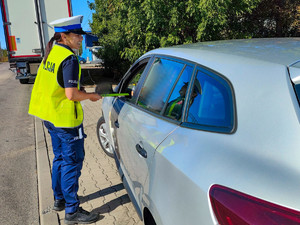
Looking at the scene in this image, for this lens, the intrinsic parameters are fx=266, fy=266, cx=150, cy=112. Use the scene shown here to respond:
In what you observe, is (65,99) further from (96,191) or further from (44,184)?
(44,184)

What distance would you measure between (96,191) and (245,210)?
2.74 meters

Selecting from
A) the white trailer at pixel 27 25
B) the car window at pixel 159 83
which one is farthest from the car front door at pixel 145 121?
the white trailer at pixel 27 25

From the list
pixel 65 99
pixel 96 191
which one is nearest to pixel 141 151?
pixel 65 99

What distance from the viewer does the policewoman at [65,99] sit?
2391 mm

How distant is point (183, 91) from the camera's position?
6.37 ft

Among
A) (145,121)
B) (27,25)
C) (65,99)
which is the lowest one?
(145,121)

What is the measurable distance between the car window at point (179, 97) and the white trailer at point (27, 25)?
10.3 metres

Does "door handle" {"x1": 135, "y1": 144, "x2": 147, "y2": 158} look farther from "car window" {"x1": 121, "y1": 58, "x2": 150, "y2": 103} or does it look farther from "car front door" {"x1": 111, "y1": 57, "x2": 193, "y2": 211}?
"car window" {"x1": 121, "y1": 58, "x2": 150, "y2": 103}

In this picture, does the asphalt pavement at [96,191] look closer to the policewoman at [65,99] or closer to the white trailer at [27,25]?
the policewoman at [65,99]

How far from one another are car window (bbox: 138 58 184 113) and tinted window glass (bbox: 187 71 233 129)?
13.4 inches

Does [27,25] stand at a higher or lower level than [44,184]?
higher

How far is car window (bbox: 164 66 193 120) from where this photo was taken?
1.88 m

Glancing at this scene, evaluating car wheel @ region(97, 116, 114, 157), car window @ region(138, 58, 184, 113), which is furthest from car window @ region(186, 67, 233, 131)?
car wheel @ region(97, 116, 114, 157)

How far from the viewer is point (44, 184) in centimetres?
371
